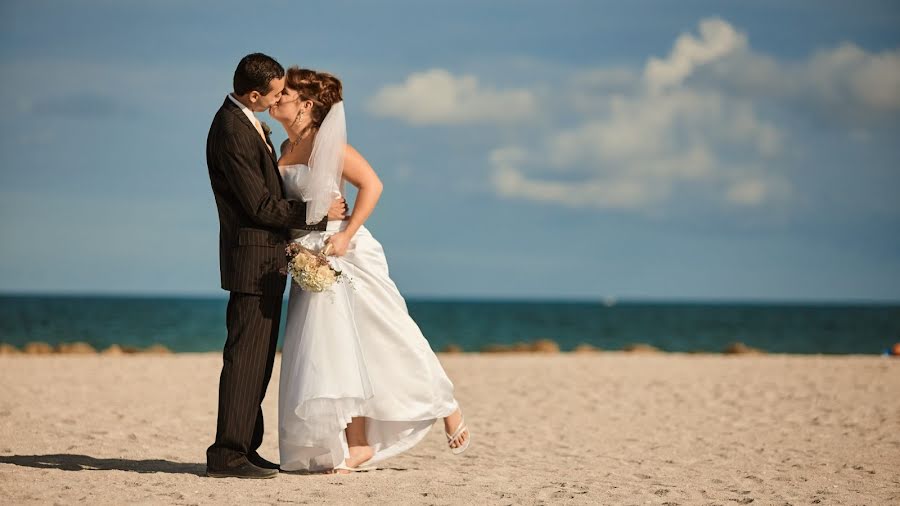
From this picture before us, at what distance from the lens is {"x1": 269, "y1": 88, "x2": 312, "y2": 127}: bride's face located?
20.7 ft

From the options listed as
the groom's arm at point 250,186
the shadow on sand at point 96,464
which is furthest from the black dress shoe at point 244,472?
the groom's arm at point 250,186

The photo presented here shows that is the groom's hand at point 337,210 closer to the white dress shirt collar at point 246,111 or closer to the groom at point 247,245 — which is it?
the groom at point 247,245

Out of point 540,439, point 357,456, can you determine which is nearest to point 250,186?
point 357,456

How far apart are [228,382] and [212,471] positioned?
2.00ft

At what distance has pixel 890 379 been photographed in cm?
1455

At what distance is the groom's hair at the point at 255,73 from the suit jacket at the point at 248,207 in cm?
17

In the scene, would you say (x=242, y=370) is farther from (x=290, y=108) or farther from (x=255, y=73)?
(x=255, y=73)

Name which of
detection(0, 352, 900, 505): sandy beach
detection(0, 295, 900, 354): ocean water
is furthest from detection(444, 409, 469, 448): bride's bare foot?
detection(0, 295, 900, 354): ocean water

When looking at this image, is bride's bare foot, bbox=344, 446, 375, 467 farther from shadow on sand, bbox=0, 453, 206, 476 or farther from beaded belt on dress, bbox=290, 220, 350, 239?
beaded belt on dress, bbox=290, 220, 350, 239

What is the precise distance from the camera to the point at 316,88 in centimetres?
632

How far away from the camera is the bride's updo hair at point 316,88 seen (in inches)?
248

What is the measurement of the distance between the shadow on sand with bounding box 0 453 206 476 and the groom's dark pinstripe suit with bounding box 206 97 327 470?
28.2 inches

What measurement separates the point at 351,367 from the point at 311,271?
0.68m

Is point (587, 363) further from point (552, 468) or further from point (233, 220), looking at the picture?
point (233, 220)
